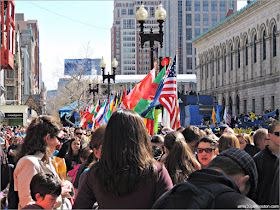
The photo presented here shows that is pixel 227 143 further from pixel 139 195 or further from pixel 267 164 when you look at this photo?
pixel 139 195

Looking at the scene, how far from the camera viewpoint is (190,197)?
2801 millimetres

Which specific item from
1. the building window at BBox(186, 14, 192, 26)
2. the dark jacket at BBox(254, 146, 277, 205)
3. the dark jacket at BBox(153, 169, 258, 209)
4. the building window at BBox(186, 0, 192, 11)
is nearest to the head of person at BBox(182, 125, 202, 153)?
the dark jacket at BBox(254, 146, 277, 205)

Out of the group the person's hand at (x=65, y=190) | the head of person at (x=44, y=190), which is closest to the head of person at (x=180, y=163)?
the person's hand at (x=65, y=190)

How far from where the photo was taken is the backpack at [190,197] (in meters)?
2.75

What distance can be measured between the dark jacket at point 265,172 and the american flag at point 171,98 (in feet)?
22.8

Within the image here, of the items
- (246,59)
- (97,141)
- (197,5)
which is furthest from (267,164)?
(197,5)

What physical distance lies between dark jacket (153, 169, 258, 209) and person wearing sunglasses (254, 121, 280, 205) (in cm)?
189

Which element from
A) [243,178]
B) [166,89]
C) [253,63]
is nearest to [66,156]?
[166,89]

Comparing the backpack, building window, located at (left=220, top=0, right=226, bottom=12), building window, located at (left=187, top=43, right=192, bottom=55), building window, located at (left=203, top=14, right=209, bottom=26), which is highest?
building window, located at (left=220, top=0, right=226, bottom=12)

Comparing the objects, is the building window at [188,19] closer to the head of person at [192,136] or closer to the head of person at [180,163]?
the head of person at [192,136]

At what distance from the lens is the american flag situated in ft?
41.5

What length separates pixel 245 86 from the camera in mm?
61781

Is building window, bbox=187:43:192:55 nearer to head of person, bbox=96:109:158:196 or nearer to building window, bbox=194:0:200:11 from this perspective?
building window, bbox=194:0:200:11

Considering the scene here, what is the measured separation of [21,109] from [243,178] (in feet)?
235
